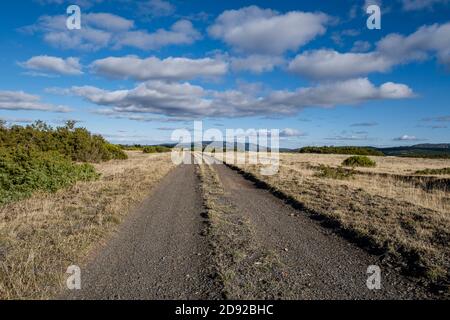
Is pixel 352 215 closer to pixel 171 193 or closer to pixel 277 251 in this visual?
pixel 277 251

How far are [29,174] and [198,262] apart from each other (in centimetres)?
1278

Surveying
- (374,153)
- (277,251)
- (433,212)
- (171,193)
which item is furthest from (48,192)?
(374,153)

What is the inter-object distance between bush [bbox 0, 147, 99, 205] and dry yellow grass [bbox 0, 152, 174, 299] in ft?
3.12

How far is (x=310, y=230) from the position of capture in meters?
9.83

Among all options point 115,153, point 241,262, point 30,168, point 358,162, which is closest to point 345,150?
point 358,162

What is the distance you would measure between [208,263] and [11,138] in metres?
29.4

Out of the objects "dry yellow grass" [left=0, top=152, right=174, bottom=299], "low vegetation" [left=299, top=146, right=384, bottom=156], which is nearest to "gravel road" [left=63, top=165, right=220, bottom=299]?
"dry yellow grass" [left=0, top=152, right=174, bottom=299]

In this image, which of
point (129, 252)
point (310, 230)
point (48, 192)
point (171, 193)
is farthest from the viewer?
point (171, 193)

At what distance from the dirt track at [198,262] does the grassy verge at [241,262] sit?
0.65ft

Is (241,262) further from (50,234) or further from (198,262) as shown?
(50,234)

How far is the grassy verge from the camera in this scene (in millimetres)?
5645

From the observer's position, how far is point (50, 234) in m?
8.55

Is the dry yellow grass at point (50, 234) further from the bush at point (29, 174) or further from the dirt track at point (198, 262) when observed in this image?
the bush at point (29, 174)

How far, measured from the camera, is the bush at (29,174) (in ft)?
49.9
